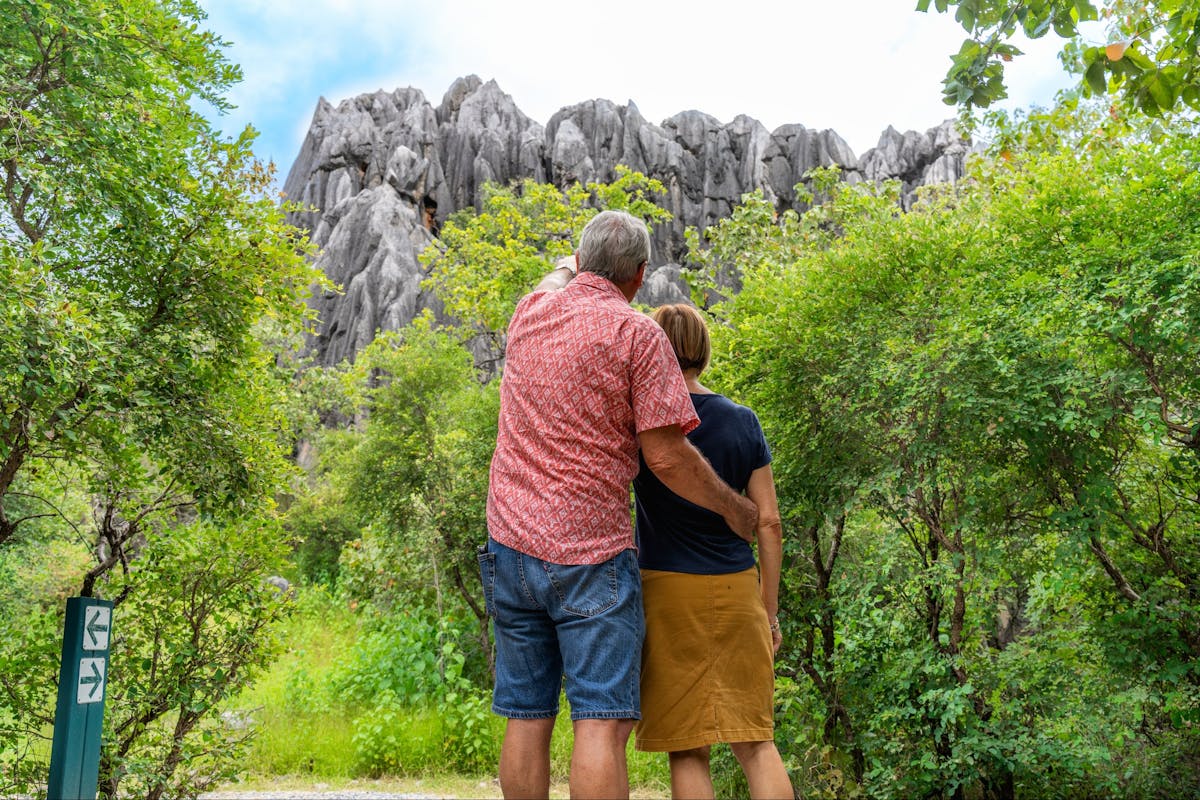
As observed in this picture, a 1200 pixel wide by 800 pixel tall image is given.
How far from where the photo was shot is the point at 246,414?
447cm

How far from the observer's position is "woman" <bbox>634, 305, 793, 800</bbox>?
256 cm

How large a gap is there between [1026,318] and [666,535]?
2.62 metres

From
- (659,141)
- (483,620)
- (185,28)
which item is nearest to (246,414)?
(185,28)

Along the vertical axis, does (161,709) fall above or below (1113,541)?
below

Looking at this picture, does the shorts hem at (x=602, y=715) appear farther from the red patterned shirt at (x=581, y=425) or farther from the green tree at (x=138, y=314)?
the green tree at (x=138, y=314)

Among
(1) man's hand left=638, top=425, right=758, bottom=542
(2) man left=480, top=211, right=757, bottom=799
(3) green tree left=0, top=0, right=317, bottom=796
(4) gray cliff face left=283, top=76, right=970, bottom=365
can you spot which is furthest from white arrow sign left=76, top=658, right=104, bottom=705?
(4) gray cliff face left=283, top=76, right=970, bottom=365

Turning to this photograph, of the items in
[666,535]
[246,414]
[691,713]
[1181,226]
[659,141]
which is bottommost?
[691,713]

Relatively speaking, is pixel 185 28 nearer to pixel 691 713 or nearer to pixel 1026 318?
pixel 691 713

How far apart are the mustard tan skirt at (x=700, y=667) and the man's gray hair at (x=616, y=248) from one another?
947mm

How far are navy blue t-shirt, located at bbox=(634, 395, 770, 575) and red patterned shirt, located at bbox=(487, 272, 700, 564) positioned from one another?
0.89ft

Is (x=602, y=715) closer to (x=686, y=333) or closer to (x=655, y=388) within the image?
(x=655, y=388)

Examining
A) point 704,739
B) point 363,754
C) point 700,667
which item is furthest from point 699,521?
point 363,754

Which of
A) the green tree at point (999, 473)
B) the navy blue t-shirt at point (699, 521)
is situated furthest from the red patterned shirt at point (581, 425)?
the green tree at point (999, 473)

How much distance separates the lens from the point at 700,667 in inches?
101
